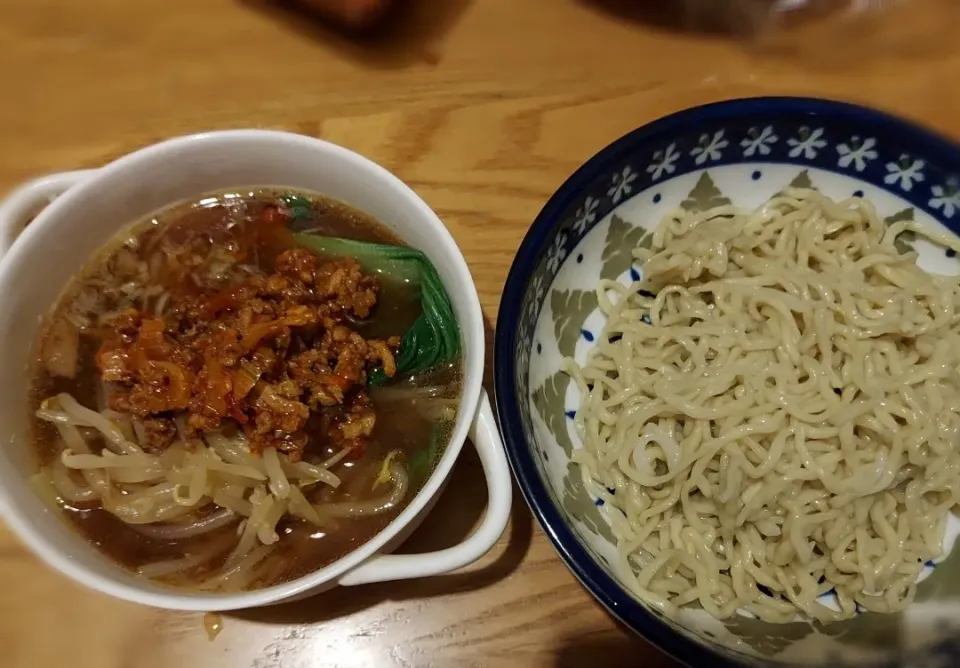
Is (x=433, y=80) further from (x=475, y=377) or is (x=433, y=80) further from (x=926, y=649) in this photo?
(x=926, y=649)

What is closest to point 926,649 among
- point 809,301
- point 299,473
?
point 809,301

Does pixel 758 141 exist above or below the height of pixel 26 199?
above

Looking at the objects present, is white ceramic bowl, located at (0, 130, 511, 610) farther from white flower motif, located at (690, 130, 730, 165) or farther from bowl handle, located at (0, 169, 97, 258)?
white flower motif, located at (690, 130, 730, 165)

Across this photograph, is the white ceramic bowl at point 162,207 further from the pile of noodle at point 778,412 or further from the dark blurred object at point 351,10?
the dark blurred object at point 351,10

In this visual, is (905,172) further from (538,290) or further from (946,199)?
(538,290)

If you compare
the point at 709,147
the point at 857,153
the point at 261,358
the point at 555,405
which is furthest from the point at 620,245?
the point at 261,358
